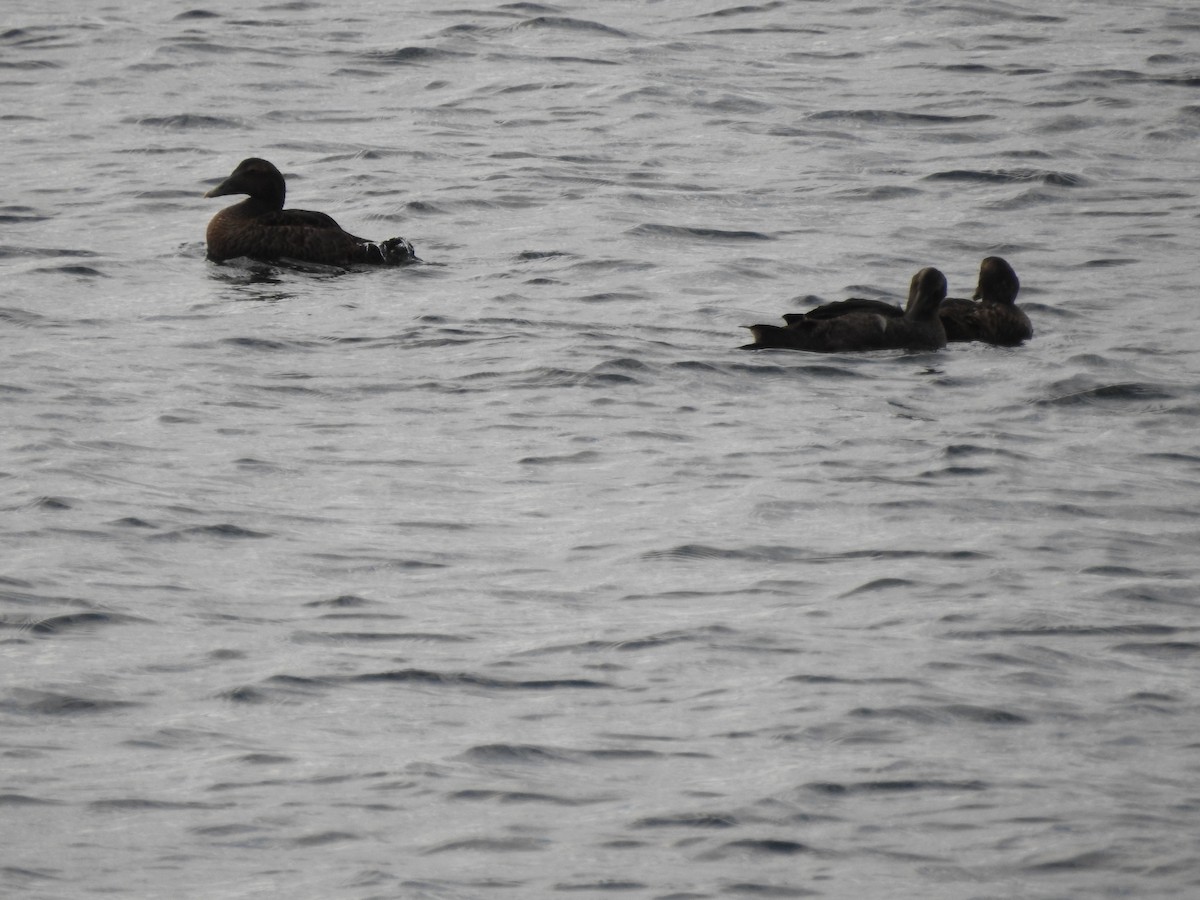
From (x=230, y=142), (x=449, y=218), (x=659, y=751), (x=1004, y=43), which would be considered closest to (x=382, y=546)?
(x=659, y=751)

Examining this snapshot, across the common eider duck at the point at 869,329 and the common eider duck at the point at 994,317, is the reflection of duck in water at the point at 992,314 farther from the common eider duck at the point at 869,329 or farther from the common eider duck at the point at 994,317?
the common eider duck at the point at 869,329

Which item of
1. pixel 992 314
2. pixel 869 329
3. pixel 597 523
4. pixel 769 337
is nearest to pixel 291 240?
pixel 769 337

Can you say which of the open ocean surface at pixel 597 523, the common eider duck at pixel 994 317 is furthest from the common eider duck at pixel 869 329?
the common eider duck at pixel 994 317

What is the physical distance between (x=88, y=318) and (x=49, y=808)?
7.57 m

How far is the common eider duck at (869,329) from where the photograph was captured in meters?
13.3

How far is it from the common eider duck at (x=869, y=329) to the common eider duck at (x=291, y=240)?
3.75m

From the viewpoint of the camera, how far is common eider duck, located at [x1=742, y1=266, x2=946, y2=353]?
523 inches

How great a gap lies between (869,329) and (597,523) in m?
3.73

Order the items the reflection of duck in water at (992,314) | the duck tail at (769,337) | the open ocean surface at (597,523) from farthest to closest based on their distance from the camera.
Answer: the reflection of duck in water at (992,314), the duck tail at (769,337), the open ocean surface at (597,523)

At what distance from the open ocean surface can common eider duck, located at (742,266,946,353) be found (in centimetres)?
15

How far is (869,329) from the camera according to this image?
13.4 metres

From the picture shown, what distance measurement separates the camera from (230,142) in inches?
812

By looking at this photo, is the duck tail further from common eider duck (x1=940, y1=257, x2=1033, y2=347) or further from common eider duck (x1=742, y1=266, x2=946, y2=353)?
common eider duck (x1=940, y1=257, x2=1033, y2=347)

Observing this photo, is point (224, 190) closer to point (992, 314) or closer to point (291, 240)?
point (291, 240)
